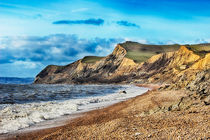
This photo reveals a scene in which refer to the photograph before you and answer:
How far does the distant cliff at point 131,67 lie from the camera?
87.9 metres

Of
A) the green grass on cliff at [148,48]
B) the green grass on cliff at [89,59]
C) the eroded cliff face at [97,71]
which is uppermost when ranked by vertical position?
the green grass on cliff at [148,48]

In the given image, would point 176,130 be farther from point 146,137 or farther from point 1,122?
point 1,122

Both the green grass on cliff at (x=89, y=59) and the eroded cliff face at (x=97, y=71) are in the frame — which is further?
the green grass on cliff at (x=89, y=59)

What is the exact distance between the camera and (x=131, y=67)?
124m

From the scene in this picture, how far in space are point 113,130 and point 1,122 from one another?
349 inches

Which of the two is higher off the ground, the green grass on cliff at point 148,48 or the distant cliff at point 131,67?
the green grass on cliff at point 148,48

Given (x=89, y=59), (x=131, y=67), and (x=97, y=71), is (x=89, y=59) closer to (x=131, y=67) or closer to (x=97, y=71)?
(x=97, y=71)

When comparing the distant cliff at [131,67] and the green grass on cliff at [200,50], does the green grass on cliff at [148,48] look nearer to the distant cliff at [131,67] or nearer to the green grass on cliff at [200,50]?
the distant cliff at [131,67]

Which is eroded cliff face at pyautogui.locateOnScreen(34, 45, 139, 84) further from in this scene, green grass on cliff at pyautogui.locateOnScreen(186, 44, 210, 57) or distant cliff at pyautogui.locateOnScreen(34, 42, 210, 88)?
green grass on cliff at pyautogui.locateOnScreen(186, 44, 210, 57)

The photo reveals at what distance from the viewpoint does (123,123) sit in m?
9.78

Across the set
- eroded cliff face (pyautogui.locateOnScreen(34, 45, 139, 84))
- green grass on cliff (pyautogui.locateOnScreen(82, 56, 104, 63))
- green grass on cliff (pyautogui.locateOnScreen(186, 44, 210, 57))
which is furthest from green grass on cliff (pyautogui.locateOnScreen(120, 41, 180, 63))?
green grass on cliff (pyautogui.locateOnScreen(186, 44, 210, 57))

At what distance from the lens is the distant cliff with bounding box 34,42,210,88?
87875 mm

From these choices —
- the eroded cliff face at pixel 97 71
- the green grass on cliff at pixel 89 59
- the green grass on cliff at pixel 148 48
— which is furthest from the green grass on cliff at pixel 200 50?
the green grass on cliff at pixel 89 59

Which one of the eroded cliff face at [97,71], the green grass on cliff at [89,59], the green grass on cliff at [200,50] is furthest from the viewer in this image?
the green grass on cliff at [89,59]
